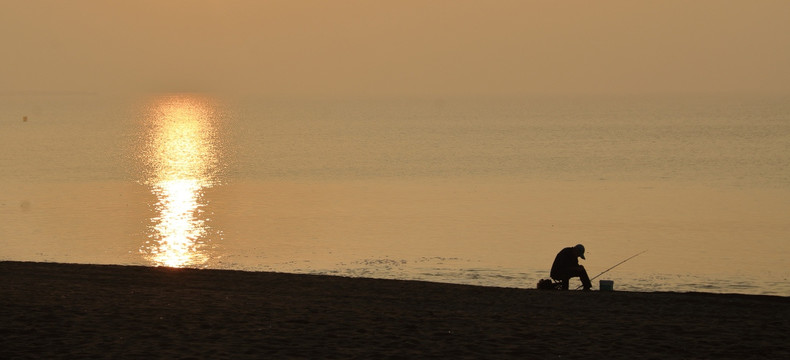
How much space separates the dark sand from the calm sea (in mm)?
7964

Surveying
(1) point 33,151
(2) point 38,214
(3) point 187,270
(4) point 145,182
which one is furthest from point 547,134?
(3) point 187,270

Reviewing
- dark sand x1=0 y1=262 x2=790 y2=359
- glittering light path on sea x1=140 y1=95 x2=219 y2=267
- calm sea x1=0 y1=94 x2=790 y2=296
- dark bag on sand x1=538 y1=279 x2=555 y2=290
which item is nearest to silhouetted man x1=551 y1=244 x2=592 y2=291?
→ dark bag on sand x1=538 y1=279 x2=555 y2=290

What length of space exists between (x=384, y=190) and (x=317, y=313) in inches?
1621

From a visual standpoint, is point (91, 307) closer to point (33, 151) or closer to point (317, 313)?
point (317, 313)

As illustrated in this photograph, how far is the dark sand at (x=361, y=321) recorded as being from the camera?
12.8 meters

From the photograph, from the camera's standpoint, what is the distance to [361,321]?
1487cm

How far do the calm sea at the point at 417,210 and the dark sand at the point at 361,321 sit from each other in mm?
7964

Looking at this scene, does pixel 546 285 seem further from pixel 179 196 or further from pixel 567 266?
pixel 179 196

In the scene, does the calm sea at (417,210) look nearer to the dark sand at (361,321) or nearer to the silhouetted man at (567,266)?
the silhouetted man at (567,266)

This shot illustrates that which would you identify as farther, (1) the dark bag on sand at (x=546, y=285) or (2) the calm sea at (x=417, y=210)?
(2) the calm sea at (x=417, y=210)

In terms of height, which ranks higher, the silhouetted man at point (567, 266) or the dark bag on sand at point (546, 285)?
the silhouetted man at point (567, 266)

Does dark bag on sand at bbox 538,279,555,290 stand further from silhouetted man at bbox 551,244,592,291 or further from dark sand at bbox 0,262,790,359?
dark sand at bbox 0,262,790,359

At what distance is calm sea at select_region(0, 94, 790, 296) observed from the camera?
97.2 ft

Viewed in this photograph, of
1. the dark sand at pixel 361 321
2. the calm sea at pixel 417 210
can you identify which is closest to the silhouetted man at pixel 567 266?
the dark sand at pixel 361 321
